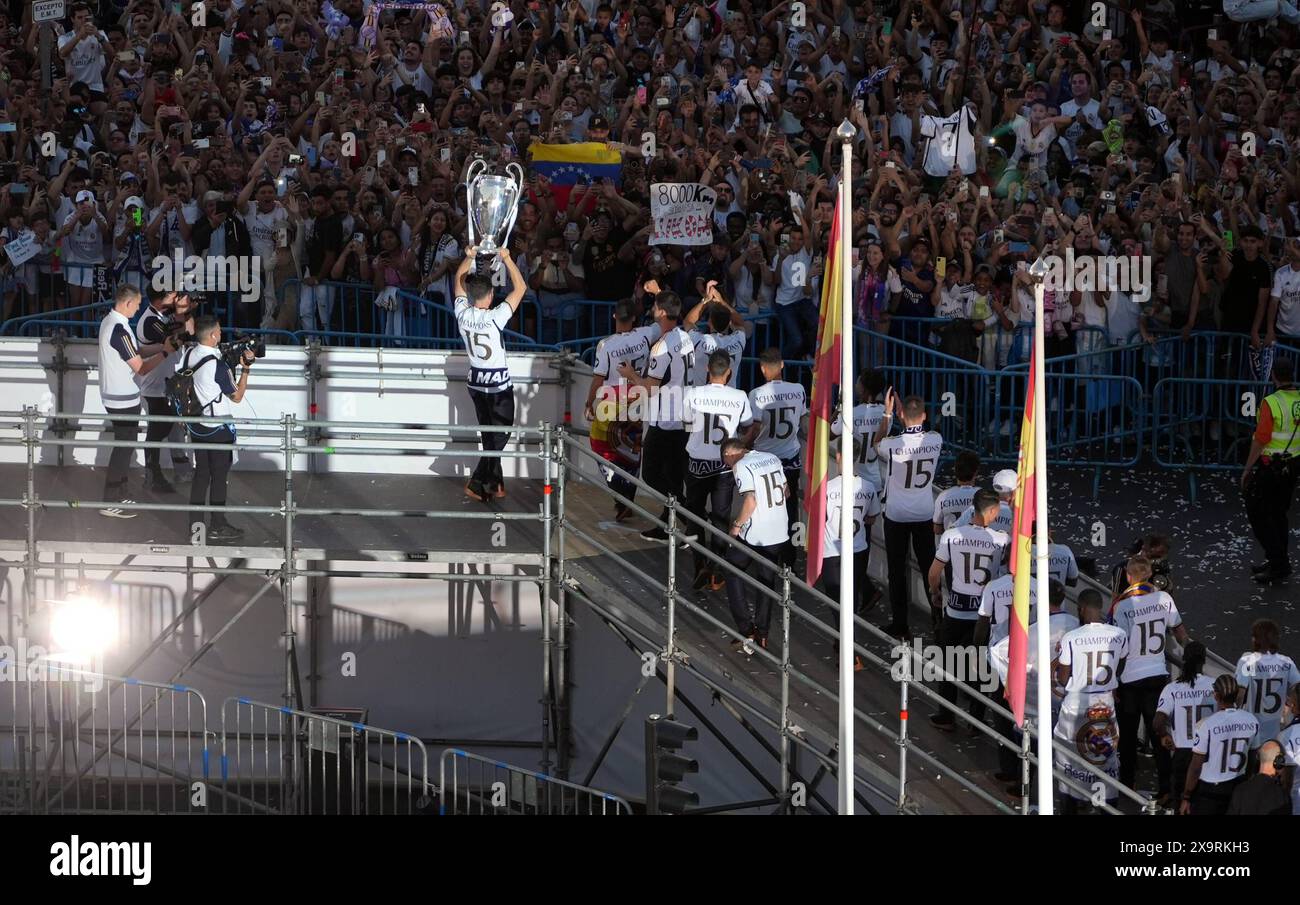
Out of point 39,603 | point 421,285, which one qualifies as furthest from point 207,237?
point 39,603

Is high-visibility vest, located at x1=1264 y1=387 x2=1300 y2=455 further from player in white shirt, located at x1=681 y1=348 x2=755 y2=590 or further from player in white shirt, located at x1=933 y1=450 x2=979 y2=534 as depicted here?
player in white shirt, located at x1=681 y1=348 x2=755 y2=590

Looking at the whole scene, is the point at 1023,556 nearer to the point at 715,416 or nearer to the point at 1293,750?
the point at 1293,750

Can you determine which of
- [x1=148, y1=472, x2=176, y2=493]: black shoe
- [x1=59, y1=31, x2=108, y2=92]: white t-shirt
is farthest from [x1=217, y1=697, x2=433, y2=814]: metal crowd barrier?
[x1=59, y1=31, x2=108, y2=92]: white t-shirt

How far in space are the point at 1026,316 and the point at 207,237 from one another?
8.20 m

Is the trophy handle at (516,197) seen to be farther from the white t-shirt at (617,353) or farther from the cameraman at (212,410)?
the cameraman at (212,410)

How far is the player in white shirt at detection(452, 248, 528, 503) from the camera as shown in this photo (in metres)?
18.1

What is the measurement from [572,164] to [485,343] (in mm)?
5523

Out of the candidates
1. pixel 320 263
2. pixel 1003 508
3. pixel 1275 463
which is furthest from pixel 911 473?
pixel 320 263

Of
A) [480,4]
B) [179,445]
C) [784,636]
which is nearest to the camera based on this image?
[784,636]

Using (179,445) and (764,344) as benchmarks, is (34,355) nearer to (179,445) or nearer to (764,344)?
(179,445)

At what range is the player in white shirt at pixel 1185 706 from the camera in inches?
575

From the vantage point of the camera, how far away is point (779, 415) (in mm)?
17750

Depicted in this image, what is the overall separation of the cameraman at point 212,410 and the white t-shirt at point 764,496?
4146mm

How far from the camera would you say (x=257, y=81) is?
25172mm
